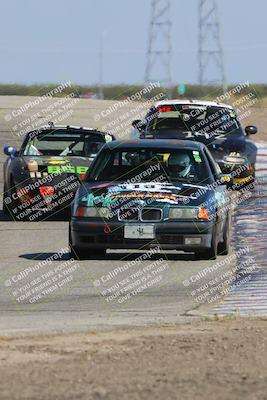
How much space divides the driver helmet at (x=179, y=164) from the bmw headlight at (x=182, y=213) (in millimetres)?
985

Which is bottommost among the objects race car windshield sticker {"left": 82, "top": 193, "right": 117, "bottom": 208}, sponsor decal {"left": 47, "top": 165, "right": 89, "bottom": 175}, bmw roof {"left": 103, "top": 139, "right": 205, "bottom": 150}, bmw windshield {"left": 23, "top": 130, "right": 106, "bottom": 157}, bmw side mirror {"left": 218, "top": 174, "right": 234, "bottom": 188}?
bmw windshield {"left": 23, "top": 130, "right": 106, "bottom": 157}

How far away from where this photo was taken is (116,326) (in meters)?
8.78

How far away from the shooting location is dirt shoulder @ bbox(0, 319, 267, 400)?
6332 mm

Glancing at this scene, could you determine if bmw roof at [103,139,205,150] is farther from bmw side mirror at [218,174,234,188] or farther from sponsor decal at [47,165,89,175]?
sponsor decal at [47,165,89,175]

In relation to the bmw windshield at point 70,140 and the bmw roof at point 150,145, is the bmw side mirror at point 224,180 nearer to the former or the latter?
the bmw roof at point 150,145

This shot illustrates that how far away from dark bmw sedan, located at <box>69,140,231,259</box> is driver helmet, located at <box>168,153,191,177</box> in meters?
0.11

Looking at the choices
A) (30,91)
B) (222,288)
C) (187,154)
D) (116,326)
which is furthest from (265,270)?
(30,91)

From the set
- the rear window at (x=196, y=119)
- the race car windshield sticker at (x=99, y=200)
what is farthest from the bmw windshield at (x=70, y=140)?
the race car windshield sticker at (x=99, y=200)

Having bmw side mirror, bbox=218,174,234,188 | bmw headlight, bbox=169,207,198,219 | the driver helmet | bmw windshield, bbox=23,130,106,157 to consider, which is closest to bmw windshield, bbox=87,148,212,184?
the driver helmet

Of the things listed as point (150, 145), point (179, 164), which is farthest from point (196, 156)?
point (150, 145)

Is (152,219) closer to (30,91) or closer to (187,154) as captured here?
(187,154)

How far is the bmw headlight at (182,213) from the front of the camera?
42.7 feet

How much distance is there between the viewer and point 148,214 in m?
13.0

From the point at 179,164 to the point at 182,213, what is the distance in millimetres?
1170
